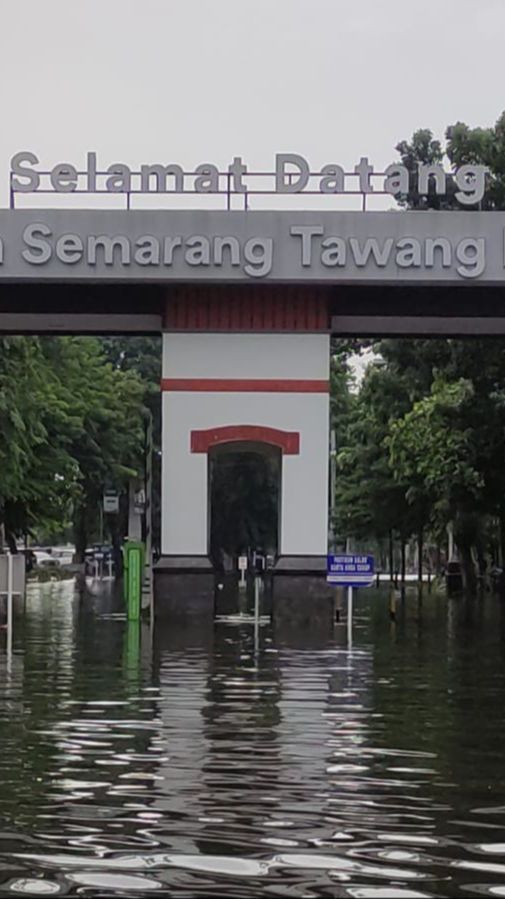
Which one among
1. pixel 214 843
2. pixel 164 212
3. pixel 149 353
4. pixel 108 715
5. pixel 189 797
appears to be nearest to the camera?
pixel 214 843

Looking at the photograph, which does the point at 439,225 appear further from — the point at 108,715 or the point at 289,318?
the point at 108,715

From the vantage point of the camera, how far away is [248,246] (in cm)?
3591

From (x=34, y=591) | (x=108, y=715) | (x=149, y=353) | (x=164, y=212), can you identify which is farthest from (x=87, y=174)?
(x=149, y=353)

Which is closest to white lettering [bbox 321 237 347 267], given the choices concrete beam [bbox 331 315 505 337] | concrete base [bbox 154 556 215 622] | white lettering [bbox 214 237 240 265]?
white lettering [bbox 214 237 240 265]

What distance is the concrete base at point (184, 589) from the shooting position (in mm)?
36281

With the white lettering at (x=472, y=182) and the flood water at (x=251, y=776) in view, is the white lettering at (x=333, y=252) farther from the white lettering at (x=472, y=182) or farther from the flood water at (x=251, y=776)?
the flood water at (x=251, y=776)

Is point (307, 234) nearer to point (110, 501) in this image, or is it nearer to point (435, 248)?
point (435, 248)

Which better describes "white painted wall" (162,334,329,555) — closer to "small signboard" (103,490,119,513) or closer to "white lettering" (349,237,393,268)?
"white lettering" (349,237,393,268)

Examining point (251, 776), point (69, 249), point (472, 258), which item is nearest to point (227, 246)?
point (69, 249)

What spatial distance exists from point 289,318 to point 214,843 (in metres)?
28.2

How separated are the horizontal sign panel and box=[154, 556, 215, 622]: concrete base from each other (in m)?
6.32

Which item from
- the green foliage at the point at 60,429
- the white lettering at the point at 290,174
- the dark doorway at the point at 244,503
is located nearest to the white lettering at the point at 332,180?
the white lettering at the point at 290,174

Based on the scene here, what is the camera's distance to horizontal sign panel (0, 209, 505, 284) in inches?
1406

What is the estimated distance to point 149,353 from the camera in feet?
293
